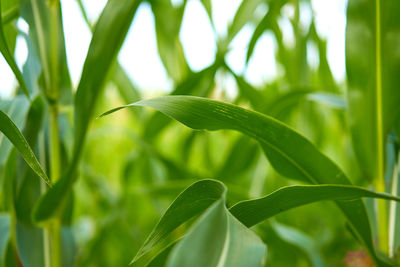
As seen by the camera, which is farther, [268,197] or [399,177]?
[399,177]

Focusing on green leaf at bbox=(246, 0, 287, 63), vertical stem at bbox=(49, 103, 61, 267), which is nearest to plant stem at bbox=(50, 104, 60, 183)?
vertical stem at bbox=(49, 103, 61, 267)

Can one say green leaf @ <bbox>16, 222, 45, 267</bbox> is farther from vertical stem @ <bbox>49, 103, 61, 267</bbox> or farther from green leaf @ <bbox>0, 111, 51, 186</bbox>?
green leaf @ <bbox>0, 111, 51, 186</bbox>

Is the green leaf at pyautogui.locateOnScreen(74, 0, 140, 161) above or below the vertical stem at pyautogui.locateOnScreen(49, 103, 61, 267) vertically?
above

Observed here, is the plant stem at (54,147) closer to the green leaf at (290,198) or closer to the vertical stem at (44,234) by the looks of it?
the vertical stem at (44,234)

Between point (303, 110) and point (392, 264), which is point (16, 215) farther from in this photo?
point (303, 110)

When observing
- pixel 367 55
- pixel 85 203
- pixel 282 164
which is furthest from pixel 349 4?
pixel 85 203

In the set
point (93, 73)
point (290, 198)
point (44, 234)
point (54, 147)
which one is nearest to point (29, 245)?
point (44, 234)
